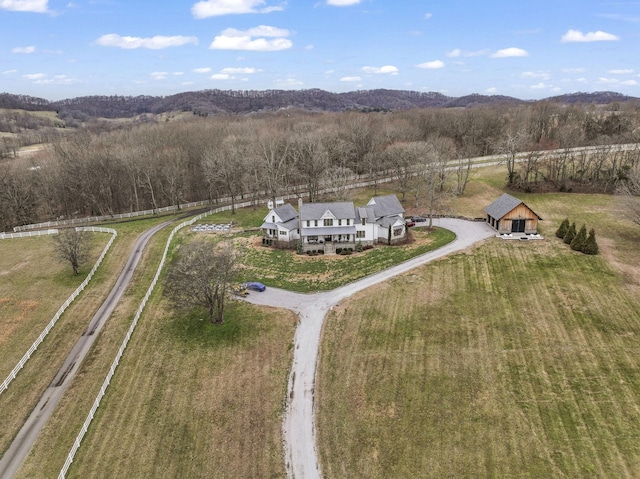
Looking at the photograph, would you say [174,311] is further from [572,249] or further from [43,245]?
[572,249]

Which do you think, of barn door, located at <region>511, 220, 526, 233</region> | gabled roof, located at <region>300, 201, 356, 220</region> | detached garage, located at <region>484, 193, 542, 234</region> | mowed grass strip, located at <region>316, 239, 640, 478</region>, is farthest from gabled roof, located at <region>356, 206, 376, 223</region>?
barn door, located at <region>511, 220, 526, 233</region>

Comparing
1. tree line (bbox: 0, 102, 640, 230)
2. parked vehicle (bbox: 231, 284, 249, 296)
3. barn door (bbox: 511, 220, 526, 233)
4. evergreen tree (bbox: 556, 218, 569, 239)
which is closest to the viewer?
parked vehicle (bbox: 231, 284, 249, 296)

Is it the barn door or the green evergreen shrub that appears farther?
the barn door

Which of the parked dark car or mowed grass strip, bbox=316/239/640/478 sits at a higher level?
the parked dark car

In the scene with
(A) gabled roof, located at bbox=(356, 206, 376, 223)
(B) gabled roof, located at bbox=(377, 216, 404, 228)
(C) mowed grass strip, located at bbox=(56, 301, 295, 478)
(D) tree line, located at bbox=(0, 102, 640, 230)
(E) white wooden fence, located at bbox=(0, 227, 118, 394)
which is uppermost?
(D) tree line, located at bbox=(0, 102, 640, 230)

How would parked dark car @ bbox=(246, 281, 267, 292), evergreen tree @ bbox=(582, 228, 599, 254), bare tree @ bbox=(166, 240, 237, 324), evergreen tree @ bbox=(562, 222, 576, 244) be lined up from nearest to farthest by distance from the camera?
bare tree @ bbox=(166, 240, 237, 324), parked dark car @ bbox=(246, 281, 267, 292), evergreen tree @ bbox=(582, 228, 599, 254), evergreen tree @ bbox=(562, 222, 576, 244)

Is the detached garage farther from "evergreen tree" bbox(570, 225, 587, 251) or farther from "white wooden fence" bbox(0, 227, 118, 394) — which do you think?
"white wooden fence" bbox(0, 227, 118, 394)
